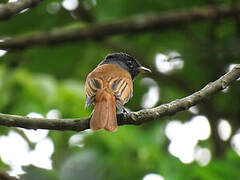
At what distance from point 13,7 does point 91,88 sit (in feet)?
4.25

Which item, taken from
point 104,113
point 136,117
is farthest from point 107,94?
point 136,117

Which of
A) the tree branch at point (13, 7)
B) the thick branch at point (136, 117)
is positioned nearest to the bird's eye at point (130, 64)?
the thick branch at point (136, 117)

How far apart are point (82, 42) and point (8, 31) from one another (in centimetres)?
119

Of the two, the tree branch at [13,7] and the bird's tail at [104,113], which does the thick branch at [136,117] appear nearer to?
the bird's tail at [104,113]

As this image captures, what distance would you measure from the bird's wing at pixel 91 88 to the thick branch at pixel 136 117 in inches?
18.2

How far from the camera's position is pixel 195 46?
277 inches

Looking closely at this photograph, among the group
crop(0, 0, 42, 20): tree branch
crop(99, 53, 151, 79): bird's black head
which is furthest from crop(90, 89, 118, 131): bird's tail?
crop(99, 53, 151, 79): bird's black head

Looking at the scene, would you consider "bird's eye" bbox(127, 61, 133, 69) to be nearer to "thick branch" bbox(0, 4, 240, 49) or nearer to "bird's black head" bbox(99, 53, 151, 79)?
"bird's black head" bbox(99, 53, 151, 79)

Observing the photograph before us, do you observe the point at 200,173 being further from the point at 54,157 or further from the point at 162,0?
the point at 162,0

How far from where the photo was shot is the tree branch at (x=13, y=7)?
3436 millimetres

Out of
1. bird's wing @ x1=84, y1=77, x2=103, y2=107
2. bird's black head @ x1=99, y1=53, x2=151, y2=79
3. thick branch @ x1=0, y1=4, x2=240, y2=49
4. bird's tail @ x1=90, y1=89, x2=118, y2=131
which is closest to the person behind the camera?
bird's tail @ x1=90, y1=89, x2=118, y2=131

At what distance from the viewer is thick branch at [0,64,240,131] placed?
11.0 ft

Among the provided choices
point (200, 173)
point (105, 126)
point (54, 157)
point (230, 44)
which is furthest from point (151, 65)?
point (105, 126)

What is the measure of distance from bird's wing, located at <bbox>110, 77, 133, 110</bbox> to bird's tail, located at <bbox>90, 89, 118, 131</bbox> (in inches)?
2.7
